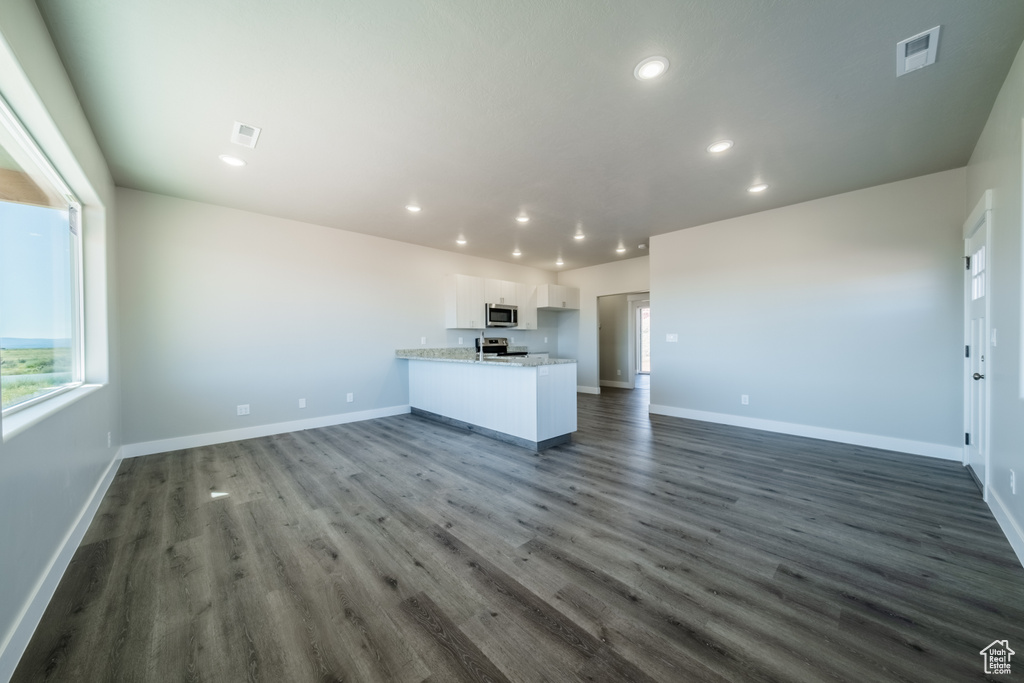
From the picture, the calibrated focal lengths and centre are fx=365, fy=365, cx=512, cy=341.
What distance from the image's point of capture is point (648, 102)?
2.35 m

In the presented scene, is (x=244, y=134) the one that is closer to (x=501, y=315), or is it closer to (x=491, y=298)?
(x=491, y=298)

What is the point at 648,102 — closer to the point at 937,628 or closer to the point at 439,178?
the point at 439,178

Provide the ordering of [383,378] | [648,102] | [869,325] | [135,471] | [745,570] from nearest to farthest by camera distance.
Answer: [745,570] < [648,102] < [135,471] < [869,325] < [383,378]

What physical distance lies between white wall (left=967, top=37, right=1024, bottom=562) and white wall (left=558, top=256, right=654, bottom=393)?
4.48 m

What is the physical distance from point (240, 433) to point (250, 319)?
133 centimetres

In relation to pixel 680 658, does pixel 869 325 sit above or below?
above

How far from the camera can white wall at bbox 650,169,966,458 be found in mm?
3475

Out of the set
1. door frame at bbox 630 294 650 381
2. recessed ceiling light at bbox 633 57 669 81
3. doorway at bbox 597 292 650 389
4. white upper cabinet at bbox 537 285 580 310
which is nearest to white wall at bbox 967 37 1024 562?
recessed ceiling light at bbox 633 57 669 81

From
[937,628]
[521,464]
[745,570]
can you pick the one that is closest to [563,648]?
[745,570]

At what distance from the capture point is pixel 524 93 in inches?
88.9

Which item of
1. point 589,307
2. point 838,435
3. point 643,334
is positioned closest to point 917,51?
point 838,435

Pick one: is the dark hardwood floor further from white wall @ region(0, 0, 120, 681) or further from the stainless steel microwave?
the stainless steel microwave

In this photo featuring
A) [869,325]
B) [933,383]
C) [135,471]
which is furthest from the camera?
[869,325]

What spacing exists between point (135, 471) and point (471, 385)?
3.20 metres
